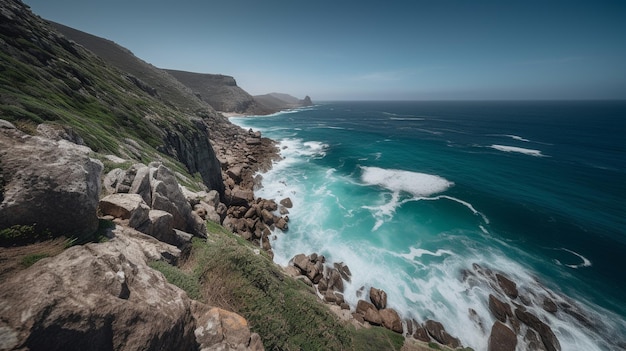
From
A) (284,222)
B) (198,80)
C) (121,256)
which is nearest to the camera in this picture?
(121,256)

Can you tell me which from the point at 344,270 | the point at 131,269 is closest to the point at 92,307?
the point at 131,269

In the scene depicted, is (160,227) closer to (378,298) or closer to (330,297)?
(330,297)

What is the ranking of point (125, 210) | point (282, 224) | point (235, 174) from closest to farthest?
point (125, 210)
point (282, 224)
point (235, 174)

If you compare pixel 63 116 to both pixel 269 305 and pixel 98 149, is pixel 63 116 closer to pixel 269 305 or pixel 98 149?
pixel 98 149

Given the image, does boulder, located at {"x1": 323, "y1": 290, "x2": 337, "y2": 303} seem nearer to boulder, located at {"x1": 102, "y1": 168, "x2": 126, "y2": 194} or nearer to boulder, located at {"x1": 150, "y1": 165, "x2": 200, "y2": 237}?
boulder, located at {"x1": 150, "y1": 165, "x2": 200, "y2": 237}

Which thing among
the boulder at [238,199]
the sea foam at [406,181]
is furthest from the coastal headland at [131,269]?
the sea foam at [406,181]

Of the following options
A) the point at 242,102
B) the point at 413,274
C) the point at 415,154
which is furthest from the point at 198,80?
the point at 413,274
